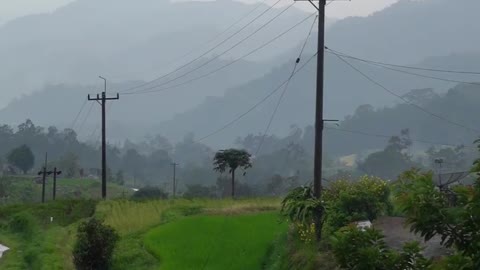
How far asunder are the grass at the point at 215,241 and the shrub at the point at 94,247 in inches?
58.9

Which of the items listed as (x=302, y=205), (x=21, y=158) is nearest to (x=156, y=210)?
(x=302, y=205)

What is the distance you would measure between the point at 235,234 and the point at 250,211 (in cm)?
614

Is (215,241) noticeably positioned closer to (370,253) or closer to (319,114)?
(319,114)

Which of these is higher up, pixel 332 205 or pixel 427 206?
pixel 427 206

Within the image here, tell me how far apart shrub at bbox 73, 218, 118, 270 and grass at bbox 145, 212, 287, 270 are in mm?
1496

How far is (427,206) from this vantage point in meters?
5.25

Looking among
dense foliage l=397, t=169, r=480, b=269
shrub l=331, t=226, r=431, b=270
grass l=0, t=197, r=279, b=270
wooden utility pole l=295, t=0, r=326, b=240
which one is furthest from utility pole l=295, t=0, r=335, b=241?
dense foliage l=397, t=169, r=480, b=269

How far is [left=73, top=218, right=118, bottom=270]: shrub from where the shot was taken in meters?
20.0

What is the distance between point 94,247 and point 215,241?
4.11m

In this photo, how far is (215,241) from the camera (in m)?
21.2

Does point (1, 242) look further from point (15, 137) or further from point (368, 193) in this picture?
point (15, 137)

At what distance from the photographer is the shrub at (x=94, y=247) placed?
20031 mm

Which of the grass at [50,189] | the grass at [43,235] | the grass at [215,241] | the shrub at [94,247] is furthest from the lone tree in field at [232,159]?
the grass at [50,189]

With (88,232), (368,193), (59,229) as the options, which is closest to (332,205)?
(368,193)
